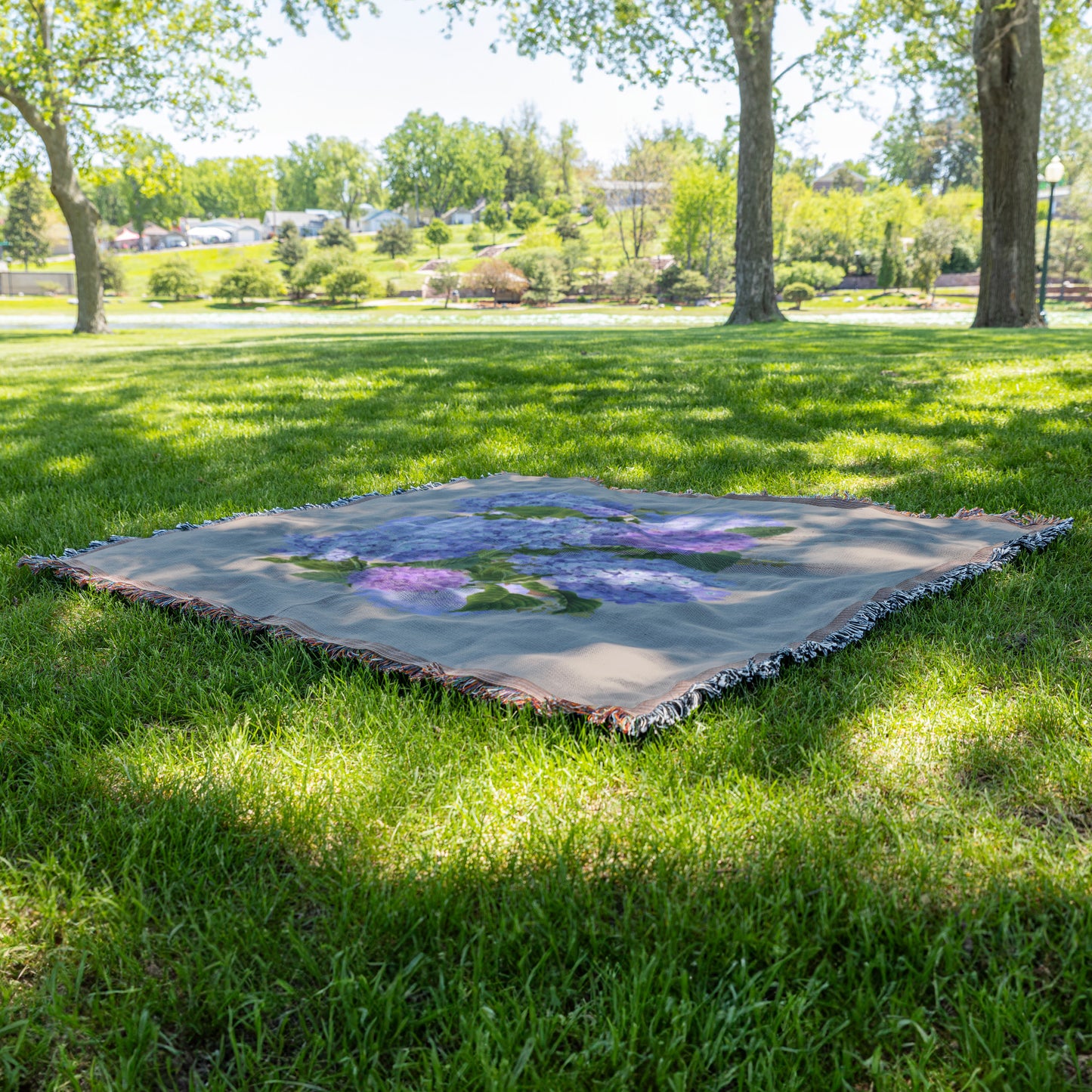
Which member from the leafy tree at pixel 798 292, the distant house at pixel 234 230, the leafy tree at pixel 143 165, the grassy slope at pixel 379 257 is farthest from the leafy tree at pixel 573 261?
the distant house at pixel 234 230

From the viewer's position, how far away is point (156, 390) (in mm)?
7656

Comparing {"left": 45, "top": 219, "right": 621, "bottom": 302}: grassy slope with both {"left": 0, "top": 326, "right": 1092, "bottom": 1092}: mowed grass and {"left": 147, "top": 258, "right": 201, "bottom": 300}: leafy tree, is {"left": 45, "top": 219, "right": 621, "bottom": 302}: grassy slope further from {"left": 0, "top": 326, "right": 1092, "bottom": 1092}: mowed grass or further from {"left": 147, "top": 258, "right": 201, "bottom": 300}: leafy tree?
{"left": 0, "top": 326, "right": 1092, "bottom": 1092}: mowed grass

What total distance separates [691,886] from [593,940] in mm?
206

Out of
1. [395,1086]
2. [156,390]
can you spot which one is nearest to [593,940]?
[395,1086]

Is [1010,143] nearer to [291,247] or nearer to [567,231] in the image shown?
[567,231]

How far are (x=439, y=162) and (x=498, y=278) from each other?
50494mm

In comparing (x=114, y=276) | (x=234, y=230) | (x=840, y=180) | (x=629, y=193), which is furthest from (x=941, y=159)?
(x=234, y=230)

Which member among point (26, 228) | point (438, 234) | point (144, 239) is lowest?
point (438, 234)

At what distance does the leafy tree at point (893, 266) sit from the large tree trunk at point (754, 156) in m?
31.1

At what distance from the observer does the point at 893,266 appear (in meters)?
44.0

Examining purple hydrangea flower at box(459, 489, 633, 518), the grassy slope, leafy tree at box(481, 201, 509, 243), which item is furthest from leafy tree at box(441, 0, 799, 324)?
leafy tree at box(481, 201, 509, 243)

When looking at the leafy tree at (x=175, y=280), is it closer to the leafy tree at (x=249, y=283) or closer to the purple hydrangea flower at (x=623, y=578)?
the leafy tree at (x=249, y=283)

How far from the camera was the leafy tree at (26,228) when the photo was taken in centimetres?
6488

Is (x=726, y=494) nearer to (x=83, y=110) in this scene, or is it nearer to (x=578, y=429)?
(x=578, y=429)
